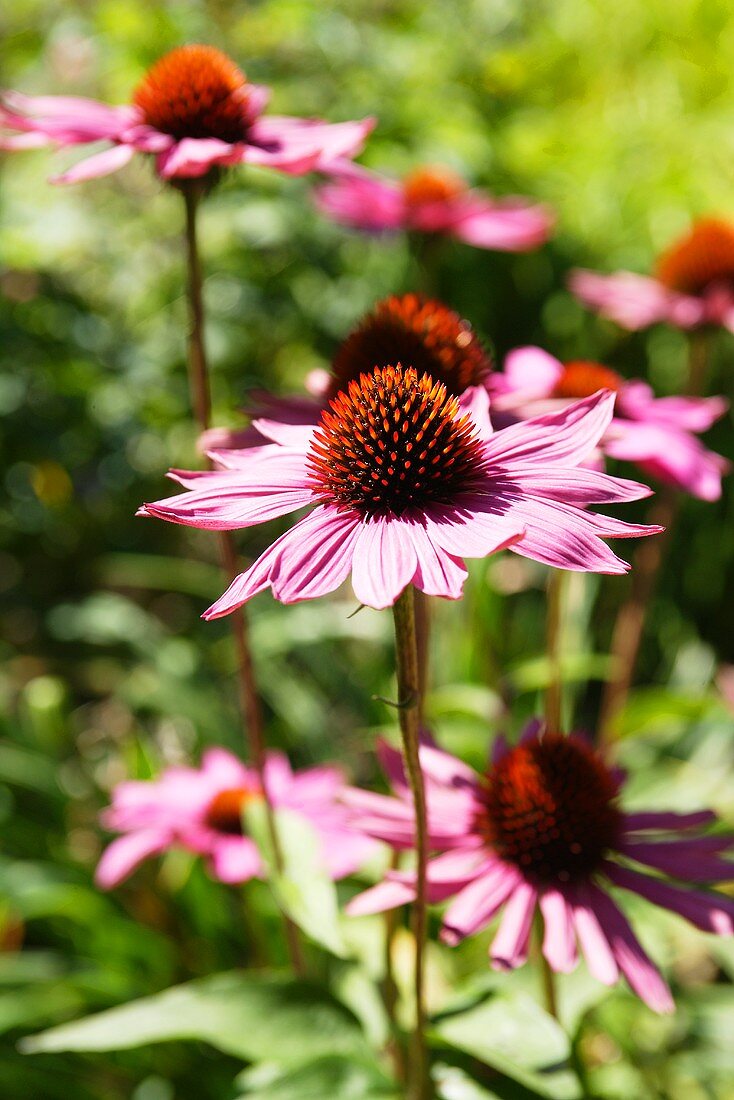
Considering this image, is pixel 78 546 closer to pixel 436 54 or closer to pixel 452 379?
pixel 436 54

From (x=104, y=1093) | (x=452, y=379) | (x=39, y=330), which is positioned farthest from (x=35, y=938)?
(x=452, y=379)

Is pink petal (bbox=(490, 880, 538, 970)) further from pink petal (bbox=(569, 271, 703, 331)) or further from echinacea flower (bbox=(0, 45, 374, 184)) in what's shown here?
pink petal (bbox=(569, 271, 703, 331))

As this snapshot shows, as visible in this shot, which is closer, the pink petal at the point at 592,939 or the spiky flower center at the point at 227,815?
the pink petal at the point at 592,939

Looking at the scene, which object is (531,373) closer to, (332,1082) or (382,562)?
(382,562)

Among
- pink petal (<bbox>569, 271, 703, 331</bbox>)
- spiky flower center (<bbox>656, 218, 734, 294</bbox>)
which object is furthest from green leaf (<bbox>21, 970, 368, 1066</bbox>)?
spiky flower center (<bbox>656, 218, 734, 294</bbox>)

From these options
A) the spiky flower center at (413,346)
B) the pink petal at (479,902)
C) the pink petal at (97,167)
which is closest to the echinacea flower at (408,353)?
the spiky flower center at (413,346)

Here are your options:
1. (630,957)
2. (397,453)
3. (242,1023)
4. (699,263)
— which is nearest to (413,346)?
(397,453)

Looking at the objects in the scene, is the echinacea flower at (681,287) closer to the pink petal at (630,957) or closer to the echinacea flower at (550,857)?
the echinacea flower at (550,857)
